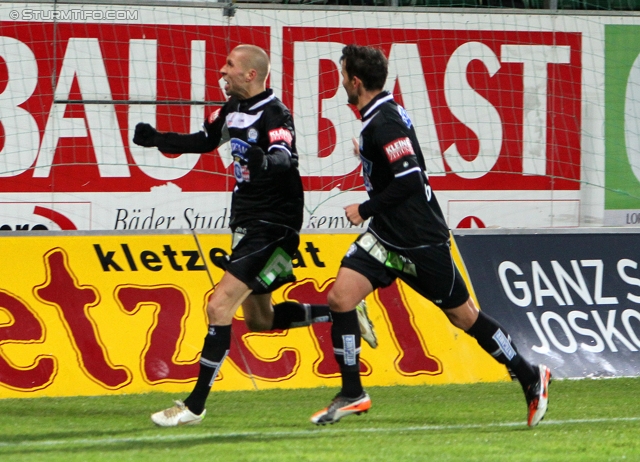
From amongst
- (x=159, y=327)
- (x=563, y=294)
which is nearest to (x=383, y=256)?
(x=159, y=327)

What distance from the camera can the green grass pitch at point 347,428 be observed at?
17.1 ft

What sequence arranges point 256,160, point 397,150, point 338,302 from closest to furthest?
point 256,160, point 397,150, point 338,302

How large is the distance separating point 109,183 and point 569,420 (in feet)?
16.7

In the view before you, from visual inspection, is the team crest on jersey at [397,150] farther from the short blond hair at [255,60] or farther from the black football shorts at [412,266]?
the short blond hair at [255,60]

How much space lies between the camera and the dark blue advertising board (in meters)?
8.08

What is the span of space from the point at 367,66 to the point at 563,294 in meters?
3.04

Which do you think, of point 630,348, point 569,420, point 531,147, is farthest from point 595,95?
point 569,420

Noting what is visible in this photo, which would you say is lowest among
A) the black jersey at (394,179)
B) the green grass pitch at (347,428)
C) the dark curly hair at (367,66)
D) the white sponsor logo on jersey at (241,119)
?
the green grass pitch at (347,428)

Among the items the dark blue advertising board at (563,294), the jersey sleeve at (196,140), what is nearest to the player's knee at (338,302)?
the jersey sleeve at (196,140)

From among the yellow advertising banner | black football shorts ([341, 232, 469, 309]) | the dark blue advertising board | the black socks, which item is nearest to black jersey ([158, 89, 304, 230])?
black football shorts ([341, 232, 469, 309])

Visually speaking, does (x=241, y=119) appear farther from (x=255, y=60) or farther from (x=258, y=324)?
(x=258, y=324)

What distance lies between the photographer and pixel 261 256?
6203 millimetres

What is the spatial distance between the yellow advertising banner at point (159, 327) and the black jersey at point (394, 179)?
1.92 metres

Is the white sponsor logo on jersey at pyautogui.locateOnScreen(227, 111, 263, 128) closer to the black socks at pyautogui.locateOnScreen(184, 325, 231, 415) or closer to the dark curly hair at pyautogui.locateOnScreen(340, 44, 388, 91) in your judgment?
the dark curly hair at pyautogui.locateOnScreen(340, 44, 388, 91)
